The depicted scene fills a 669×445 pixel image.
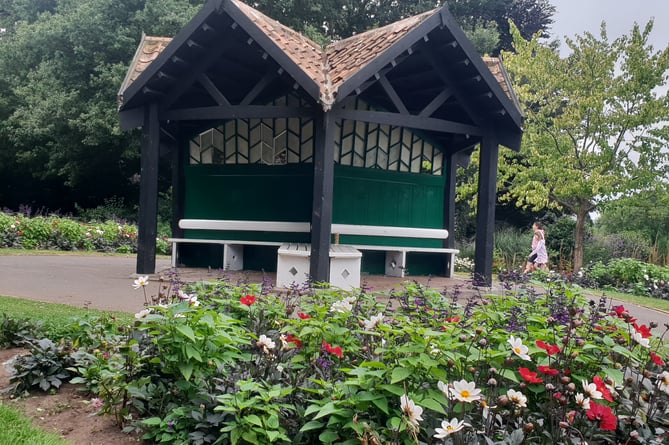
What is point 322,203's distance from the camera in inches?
295

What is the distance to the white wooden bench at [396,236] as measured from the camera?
10.4m

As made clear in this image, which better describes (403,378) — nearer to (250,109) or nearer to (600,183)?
(250,109)

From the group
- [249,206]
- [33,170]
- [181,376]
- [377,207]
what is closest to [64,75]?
[33,170]

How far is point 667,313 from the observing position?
30.0 feet

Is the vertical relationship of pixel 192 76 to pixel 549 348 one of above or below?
above

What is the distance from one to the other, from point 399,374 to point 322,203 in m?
5.27

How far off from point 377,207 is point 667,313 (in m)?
5.74

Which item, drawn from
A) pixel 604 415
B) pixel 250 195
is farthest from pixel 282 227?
pixel 604 415

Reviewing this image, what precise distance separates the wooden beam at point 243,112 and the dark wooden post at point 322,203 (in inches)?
13.6

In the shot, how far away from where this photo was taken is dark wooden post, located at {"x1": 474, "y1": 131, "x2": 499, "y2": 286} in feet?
29.6

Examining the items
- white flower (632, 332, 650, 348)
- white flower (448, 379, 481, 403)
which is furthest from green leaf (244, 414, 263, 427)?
white flower (632, 332, 650, 348)

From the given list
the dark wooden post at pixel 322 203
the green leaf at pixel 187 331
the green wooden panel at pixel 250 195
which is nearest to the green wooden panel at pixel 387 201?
the green wooden panel at pixel 250 195

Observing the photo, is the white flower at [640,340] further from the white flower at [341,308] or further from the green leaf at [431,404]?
the white flower at [341,308]

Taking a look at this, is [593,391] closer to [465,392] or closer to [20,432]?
[465,392]
